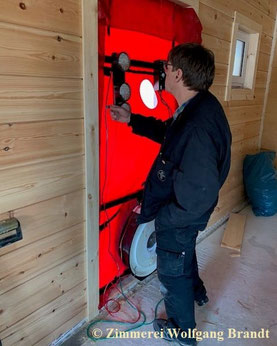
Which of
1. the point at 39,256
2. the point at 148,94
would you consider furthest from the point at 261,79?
the point at 39,256

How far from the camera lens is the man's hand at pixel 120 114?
1505mm

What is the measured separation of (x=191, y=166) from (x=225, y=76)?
5.32ft

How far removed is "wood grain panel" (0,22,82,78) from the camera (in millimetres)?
1018

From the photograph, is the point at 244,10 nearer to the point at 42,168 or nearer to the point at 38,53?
the point at 38,53

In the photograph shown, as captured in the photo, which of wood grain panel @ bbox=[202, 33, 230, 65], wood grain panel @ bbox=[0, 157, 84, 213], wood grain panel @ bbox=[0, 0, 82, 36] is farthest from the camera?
wood grain panel @ bbox=[202, 33, 230, 65]

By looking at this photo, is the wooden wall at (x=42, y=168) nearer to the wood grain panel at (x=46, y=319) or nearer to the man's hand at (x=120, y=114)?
the wood grain panel at (x=46, y=319)

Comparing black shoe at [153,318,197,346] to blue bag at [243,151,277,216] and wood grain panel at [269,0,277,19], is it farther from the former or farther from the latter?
wood grain panel at [269,0,277,19]

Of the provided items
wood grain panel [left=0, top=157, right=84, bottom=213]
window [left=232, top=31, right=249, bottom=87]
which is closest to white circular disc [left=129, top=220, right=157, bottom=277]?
wood grain panel [left=0, top=157, right=84, bottom=213]

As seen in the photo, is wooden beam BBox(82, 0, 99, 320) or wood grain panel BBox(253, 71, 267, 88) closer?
wooden beam BBox(82, 0, 99, 320)

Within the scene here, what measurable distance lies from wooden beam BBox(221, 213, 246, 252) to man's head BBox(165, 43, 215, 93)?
5.59ft

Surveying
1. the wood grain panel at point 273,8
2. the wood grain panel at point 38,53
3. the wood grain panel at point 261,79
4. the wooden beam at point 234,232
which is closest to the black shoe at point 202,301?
the wooden beam at point 234,232

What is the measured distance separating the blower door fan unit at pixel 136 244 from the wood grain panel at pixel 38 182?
51 centimetres

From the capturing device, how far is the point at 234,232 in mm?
2814

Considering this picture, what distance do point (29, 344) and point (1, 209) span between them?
72cm
